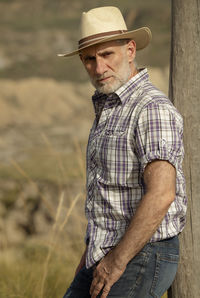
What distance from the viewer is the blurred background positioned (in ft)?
12.4

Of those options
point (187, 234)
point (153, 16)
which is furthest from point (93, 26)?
point (153, 16)

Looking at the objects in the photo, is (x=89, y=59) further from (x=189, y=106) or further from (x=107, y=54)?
(x=189, y=106)

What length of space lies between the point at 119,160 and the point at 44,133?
5192 millimetres

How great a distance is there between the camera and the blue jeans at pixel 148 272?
1.84m

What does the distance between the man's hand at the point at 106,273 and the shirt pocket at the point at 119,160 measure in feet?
0.87

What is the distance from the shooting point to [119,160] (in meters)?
1.86

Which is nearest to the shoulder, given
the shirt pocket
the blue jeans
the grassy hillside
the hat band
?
the shirt pocket

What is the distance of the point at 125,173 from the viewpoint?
1857 mm

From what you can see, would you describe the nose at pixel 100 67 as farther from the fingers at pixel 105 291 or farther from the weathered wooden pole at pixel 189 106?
the fingers at pixel 105 291

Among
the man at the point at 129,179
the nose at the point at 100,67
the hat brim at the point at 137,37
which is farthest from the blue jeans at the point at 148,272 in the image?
the hat brim at the point at 137,37

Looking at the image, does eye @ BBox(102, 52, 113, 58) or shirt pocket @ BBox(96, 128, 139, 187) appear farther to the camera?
eye @ BBox(102, 52, 113, 58)

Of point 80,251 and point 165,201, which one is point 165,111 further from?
point 80,251

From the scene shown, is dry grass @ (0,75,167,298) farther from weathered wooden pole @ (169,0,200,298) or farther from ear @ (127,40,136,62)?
ear @ (127,40,136,62)

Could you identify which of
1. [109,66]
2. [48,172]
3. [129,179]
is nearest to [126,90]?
[109,66]
